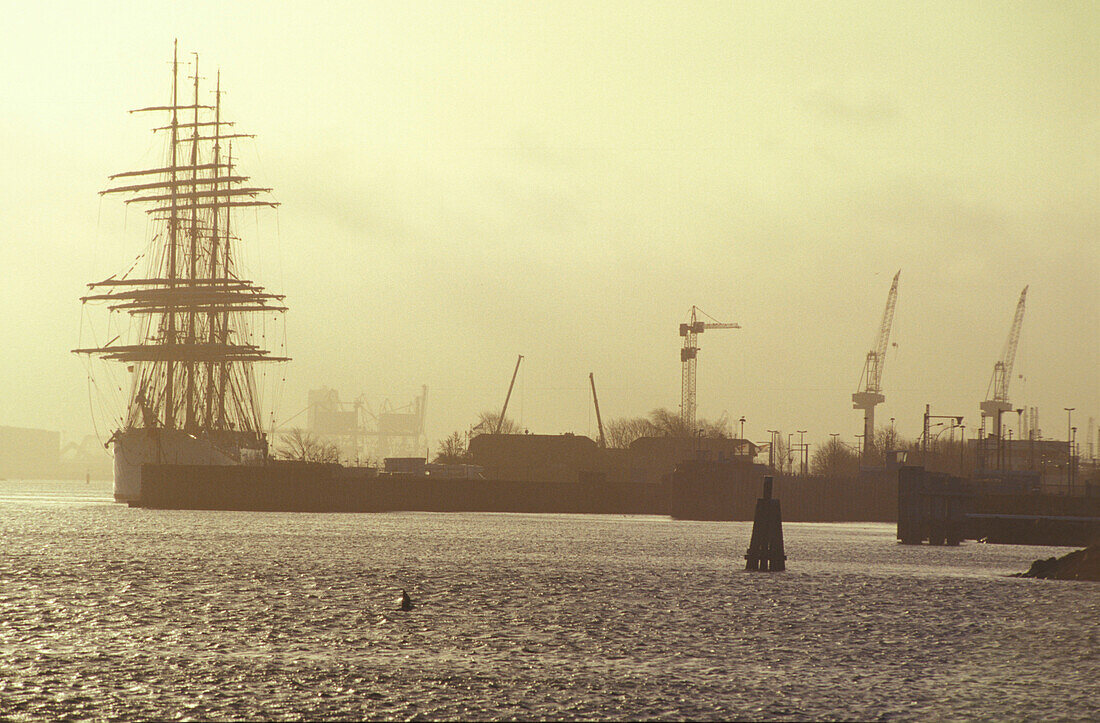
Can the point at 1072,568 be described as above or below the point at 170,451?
below

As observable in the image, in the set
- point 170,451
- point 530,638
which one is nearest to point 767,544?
point 530,638

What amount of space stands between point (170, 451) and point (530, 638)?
117 metres

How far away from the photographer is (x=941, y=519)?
299 ft

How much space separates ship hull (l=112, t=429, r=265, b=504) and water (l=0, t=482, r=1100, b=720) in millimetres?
77416

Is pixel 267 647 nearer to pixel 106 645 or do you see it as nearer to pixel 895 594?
pixel 106 645

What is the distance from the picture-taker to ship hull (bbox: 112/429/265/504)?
146 metres

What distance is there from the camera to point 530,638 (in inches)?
1406

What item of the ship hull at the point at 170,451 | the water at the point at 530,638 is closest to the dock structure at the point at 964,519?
A: the water at the point at 530,638

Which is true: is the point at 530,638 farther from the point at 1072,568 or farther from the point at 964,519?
the point at 964,519

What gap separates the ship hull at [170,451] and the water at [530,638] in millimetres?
77416

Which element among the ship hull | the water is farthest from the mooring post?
the ship hull

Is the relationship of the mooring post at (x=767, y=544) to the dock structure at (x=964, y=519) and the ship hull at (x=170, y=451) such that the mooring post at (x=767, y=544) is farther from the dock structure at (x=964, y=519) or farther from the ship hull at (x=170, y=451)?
the ship hull at (x=170, y=451)

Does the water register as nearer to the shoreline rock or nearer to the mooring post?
the mooring post

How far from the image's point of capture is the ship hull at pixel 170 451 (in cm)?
14625
